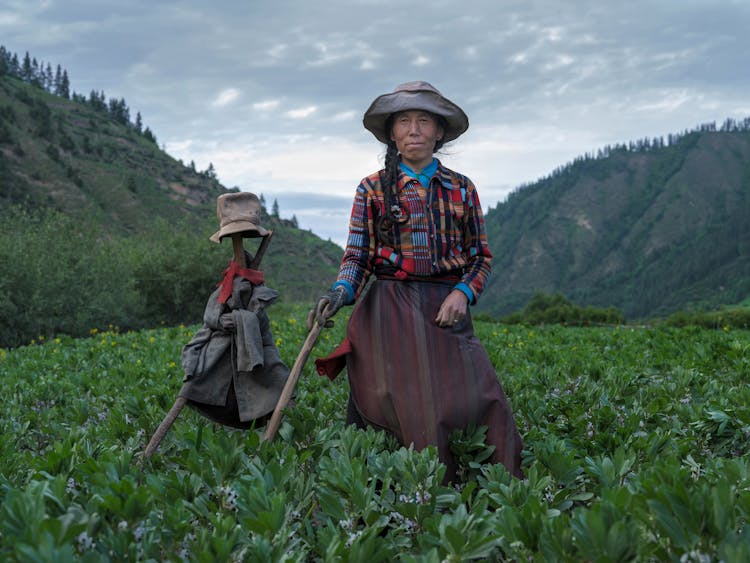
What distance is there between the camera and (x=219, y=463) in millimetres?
2865

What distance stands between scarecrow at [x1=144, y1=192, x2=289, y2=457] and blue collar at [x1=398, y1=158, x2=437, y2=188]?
106 centimetres

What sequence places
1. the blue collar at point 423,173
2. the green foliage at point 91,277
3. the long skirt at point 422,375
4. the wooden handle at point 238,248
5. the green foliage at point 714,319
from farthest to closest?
the green foliage at point 714,319
the green foliage at point 91,277
the wooden handle at point 238,248
the blue collar at point 423,173
the long skirt at point 422,375

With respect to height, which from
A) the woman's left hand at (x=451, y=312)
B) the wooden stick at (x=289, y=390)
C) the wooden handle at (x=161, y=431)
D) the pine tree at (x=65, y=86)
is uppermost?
the pine tree at (x=65, y=86)

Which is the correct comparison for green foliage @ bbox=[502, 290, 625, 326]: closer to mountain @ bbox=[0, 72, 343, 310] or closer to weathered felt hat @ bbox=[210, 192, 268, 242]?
weathered felt hat @ bbox=[210, 192, 268, 242]

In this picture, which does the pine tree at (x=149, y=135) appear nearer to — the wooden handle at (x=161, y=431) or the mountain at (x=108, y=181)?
the mountain at (x=108, y=181)

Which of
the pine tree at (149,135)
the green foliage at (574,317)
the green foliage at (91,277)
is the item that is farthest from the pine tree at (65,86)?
the green foliage at (574,317)

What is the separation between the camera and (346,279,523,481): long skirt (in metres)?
3.47

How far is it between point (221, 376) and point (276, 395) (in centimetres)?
42

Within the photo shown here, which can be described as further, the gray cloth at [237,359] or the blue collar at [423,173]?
the gray cloth at [237,359]

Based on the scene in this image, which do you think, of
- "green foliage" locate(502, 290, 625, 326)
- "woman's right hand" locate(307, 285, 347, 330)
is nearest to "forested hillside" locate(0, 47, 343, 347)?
"green foliage" locate(502, 290, 625, 326)

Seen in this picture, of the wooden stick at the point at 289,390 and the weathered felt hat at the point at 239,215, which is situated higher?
the weathered felt hat at the point at 239,215

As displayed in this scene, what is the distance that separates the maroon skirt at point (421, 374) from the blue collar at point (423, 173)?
0.67 m

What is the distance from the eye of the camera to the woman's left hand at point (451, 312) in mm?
3615

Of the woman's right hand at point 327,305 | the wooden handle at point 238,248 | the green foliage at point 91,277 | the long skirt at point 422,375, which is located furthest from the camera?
the green foliage at point 91,277
